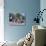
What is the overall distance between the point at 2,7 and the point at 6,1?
0.27 meters

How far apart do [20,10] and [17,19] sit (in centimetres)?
36

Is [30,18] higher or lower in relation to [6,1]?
lower

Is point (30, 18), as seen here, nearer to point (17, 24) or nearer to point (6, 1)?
point (17, 24)

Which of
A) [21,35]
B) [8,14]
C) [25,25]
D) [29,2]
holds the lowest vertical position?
[21,35]

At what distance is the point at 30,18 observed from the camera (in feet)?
16.7

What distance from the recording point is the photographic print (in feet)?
16.4

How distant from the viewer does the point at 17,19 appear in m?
5.04

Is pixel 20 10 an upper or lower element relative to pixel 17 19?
upper

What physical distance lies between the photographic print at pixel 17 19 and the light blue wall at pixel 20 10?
0.12 m

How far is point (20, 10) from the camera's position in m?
5.04

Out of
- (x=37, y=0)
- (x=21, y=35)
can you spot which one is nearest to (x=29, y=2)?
(x=37, y=0)

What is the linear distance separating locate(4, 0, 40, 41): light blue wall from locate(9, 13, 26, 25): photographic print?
12 cm

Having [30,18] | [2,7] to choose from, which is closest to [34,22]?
[30,18]

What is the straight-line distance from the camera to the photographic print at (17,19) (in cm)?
500
